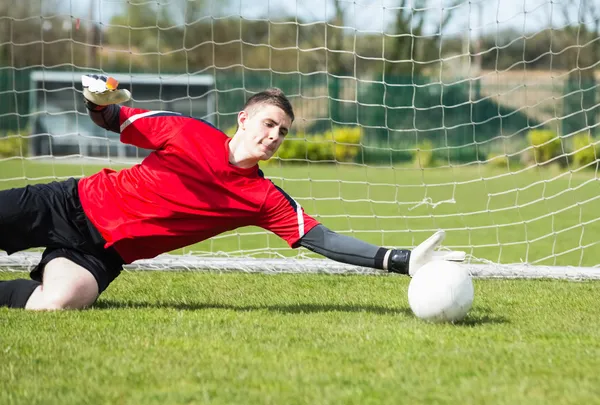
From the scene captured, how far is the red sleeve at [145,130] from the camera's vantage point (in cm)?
469

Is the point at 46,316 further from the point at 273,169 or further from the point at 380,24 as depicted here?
the point at 273,169

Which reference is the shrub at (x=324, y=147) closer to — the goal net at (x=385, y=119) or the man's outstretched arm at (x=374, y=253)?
the goal net at (x=385, y=119)

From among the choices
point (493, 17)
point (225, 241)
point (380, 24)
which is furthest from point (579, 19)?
point (225, 241)

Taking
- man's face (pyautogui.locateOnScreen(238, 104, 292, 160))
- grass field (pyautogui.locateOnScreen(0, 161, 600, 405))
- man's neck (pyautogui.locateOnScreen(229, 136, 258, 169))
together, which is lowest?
grass field (pyautogui.locateOnScreen(0, 161, 600, 405))

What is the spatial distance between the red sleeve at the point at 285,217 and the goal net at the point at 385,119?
180cm

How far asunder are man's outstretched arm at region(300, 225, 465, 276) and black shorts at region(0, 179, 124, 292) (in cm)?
115

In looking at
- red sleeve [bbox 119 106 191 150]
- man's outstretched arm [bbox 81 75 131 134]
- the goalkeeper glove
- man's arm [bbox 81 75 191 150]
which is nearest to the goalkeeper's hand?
man's outstretched arm [bbox 81 75 131 134]

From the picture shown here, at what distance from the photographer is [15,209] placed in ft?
15.5

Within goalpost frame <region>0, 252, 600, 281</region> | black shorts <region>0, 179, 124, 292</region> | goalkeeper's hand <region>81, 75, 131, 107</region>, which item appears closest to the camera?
goalkeeper's hand <region>81, 75, 131, 107</region>

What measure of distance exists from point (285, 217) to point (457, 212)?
744 cm

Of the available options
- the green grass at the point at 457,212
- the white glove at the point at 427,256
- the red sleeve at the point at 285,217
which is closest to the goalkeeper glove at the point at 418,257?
the white glove at the point at 427,256

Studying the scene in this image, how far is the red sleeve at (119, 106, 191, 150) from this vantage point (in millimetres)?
4688

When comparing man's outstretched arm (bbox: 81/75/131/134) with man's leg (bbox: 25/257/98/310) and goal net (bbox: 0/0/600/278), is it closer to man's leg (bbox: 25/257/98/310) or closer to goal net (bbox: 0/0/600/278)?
man's leg (bbox: 25/257/98/310)

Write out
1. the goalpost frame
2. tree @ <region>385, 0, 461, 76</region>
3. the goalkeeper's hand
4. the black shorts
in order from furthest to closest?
tree @ <region>385, 0, 461, 76</region>
the goalpost frame
the black shorts
the goalkeeper's hand
